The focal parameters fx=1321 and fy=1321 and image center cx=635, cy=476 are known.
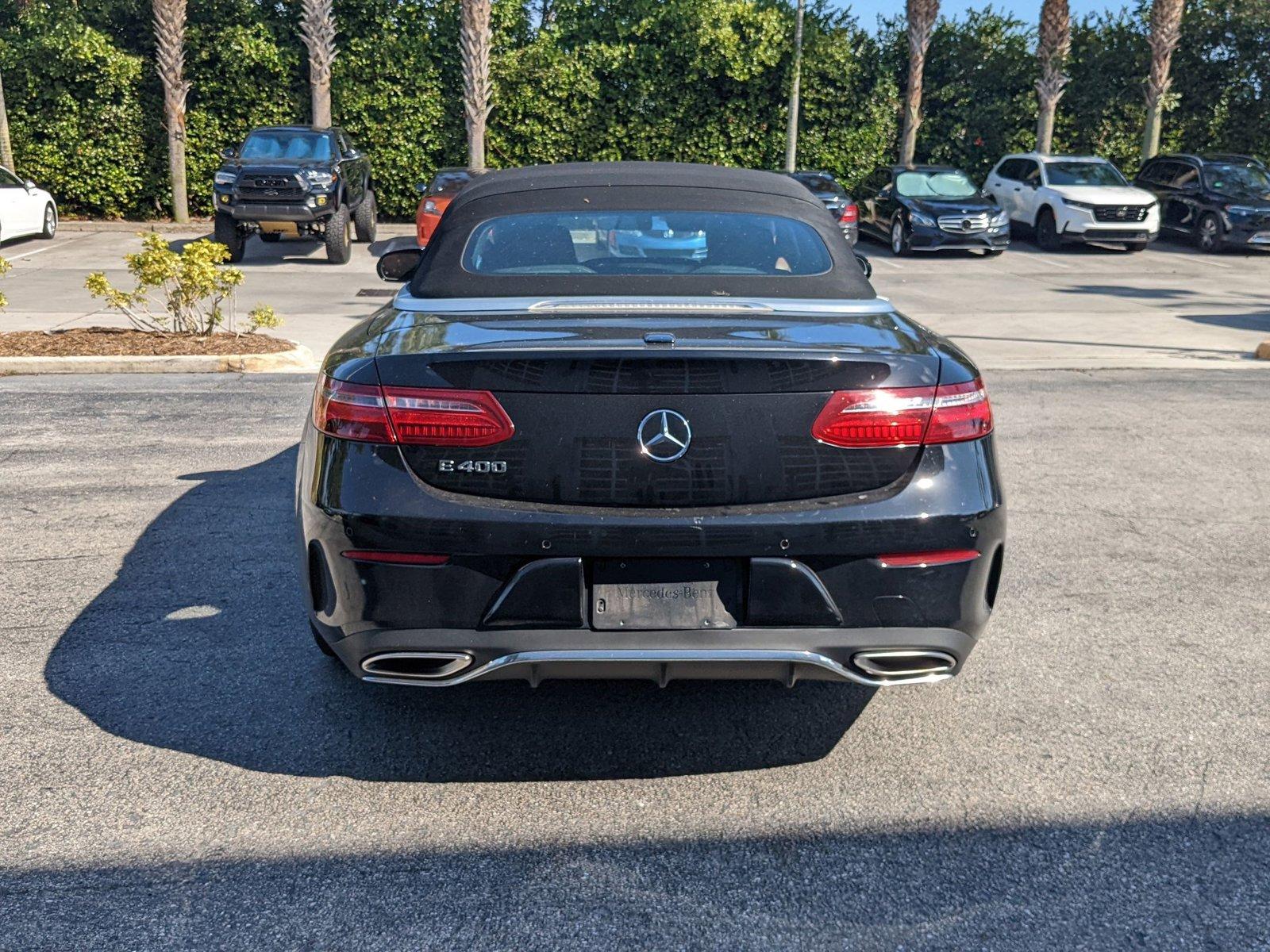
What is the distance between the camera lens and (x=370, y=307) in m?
14.9

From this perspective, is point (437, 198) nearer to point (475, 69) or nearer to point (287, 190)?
point (287, 190)

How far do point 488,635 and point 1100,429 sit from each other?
6403 millimetres

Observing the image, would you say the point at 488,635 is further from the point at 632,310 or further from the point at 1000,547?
the point at 1000,547

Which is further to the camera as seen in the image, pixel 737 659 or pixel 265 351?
pixel 265 351

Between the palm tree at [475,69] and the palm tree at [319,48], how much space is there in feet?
8.36

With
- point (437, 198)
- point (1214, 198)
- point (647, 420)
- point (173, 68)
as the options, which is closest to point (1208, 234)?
point (1214, 198)

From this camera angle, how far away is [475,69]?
2544 centimetres

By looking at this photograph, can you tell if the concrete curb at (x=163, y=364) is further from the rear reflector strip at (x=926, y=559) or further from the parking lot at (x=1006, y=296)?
the rear reflector strip at (x=926, y=559)

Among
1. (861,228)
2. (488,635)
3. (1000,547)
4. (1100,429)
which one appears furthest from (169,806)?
(861,228)

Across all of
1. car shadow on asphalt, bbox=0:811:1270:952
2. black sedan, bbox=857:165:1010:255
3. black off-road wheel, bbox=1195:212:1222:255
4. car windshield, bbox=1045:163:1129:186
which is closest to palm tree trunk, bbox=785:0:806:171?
black sedan, bbox=857:165:1010:255

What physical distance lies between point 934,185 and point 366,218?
33.3 feet

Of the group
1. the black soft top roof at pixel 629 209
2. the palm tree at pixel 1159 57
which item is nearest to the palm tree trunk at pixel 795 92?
the palm tree at pixel 1159 57

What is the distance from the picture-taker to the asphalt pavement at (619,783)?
299cm

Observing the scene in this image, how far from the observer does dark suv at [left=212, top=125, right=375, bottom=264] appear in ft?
62.0
